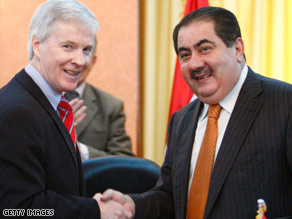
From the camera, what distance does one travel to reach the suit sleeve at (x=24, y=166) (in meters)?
1.43

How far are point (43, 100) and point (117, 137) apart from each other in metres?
1.83

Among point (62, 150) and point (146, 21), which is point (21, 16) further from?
point (62, 150)

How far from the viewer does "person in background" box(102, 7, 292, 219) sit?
1726 mm

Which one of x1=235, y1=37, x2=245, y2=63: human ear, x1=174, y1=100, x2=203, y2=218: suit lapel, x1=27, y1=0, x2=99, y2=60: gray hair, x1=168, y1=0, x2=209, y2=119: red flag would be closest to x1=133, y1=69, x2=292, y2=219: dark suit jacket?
x1=235, y1=37, x2=245, y2=63: human ear

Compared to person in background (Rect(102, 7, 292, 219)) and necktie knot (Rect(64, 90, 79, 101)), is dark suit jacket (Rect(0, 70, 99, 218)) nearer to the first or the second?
person in background (Rect(102, 7, 292, 219))

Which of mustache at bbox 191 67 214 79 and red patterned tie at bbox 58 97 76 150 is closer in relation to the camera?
red patterned tie at bbox 58 97 76 150

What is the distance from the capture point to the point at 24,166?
1.44m

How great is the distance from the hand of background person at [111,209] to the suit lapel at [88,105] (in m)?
1.40

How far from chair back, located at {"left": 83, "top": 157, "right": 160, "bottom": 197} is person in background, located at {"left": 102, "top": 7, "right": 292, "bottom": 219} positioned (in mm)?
162

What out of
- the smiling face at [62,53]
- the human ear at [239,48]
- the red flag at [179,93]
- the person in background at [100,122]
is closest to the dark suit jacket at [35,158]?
the smiling face at [62,53]

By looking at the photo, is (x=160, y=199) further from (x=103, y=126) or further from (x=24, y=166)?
(x=103, y=126)

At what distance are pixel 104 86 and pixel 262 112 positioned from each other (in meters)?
2.46

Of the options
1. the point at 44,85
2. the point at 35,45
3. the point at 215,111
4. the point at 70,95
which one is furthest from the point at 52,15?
the point at 70,95

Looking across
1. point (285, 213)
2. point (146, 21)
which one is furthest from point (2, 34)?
point (285, 213)
